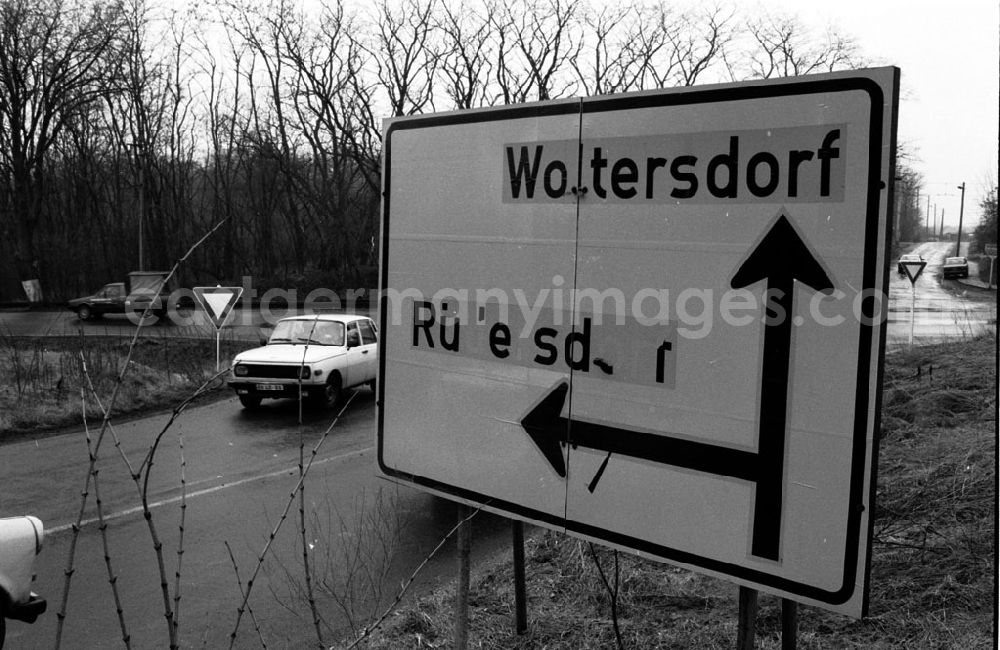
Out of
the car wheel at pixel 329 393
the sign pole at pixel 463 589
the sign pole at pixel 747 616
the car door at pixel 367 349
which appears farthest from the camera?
the car door at pixel 367 349

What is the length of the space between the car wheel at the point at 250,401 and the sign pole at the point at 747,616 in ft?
43.6

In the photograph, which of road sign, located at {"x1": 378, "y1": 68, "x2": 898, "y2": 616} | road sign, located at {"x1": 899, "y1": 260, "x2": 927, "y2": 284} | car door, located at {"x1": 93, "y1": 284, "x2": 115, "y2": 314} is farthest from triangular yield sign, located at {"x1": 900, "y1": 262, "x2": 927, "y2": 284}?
car door, located at {"x1": 93, "y1": 284, "x2": 115, "y2": 314}

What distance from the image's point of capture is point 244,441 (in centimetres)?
1188

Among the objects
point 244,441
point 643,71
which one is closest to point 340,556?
point 244,441

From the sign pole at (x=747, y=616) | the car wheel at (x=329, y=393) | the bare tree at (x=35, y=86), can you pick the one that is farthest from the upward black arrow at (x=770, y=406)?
the bare tree at (x=35, y=86)

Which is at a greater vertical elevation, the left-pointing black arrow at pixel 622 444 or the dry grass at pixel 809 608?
the left-pointing black arrow at pixel 622 444

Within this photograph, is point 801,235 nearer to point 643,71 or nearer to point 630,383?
point 630,383

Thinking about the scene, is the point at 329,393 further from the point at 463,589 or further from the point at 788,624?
the point at 788,624

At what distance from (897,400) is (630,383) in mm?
8433

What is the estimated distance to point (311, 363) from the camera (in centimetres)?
1438

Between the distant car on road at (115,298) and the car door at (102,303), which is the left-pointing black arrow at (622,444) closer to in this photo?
the distant car on road at (115,298)

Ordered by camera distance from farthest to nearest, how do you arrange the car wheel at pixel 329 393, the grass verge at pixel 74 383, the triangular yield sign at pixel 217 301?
the triangular yield sign at pixel 217 301
the car wheel at pixel 329 393
the grass verge at pixel 74 383

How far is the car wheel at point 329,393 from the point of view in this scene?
47.9 ft

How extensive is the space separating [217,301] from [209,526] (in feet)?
29.2
